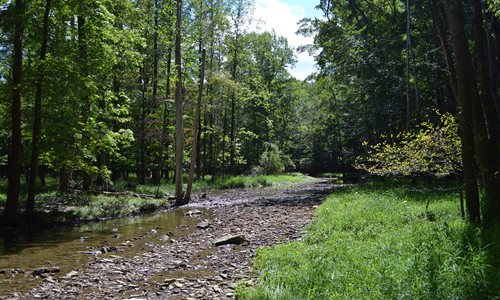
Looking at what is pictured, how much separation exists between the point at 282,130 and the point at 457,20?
46764 millimetres

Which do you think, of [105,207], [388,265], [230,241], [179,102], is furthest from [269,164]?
[388,265]

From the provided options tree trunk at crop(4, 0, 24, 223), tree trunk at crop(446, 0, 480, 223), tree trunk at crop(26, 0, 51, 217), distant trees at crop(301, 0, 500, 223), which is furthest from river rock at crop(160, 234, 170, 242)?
distant trees at crop(301, 0, 500, 223)

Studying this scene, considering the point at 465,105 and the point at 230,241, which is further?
the point at 230,241

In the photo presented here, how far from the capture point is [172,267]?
711cm

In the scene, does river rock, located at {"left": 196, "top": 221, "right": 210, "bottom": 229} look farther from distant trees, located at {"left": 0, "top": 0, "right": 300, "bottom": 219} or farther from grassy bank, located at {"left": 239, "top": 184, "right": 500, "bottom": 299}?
distant trees, located at {"left": 0, "top": 0, "right": 300, "bottom": 219}

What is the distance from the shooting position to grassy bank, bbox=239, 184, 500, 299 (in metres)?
4.29

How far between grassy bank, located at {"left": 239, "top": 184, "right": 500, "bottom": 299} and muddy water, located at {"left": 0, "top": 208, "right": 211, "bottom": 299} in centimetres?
391

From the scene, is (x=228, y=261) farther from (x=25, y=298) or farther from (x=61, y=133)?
(x=61, y=133)

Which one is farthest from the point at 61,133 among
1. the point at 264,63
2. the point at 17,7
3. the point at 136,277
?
the point at 264,63

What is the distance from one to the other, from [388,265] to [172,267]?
4.07 metres

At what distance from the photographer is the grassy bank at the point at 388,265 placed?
4.29 m

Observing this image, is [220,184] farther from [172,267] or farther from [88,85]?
[172,267]

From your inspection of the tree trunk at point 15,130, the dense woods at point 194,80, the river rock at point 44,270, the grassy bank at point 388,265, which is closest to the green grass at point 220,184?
the dense woods at point 194,80

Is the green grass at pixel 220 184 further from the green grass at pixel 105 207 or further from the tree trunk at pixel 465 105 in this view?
the tree trunk at pixel 465 105
